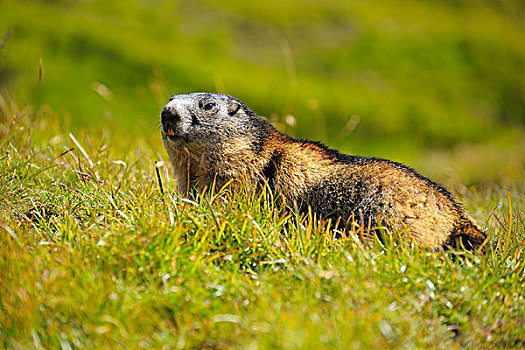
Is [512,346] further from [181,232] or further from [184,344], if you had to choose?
[181,232]

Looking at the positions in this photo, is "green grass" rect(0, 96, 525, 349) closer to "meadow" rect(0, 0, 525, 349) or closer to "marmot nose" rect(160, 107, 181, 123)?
"meadow" rect(0, 0, 525, 349)

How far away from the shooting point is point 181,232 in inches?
133

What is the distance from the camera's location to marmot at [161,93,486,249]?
4145 millimetres

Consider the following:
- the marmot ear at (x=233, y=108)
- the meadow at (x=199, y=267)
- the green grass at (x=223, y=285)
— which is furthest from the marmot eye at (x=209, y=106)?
the green grass at (x=223, y=285)

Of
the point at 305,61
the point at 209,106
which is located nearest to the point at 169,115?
the point at 209,106

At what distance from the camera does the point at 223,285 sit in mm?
3096

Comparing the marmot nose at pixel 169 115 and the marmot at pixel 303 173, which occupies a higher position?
the marmot nose at pixel 169 115

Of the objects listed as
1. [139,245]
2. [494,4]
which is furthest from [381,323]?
[494,4]

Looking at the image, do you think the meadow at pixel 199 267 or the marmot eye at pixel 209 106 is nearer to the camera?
the meadow at pixel 199 267

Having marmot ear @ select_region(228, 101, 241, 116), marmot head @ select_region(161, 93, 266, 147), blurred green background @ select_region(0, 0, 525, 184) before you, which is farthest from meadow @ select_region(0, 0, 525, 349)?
blurred green background @ select_region(0, 0, 525, 184)

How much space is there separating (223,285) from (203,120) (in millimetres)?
2317

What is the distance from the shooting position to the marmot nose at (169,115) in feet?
15.7

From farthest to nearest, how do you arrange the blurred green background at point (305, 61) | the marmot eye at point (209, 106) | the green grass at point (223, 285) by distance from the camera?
the blurred green background at point (305, 61)
the marmot eye at point (209, 106)
the green grass at point (223, 285)

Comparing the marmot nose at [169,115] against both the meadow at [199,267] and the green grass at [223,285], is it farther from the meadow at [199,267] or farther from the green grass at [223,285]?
the green grass at [223,285]
